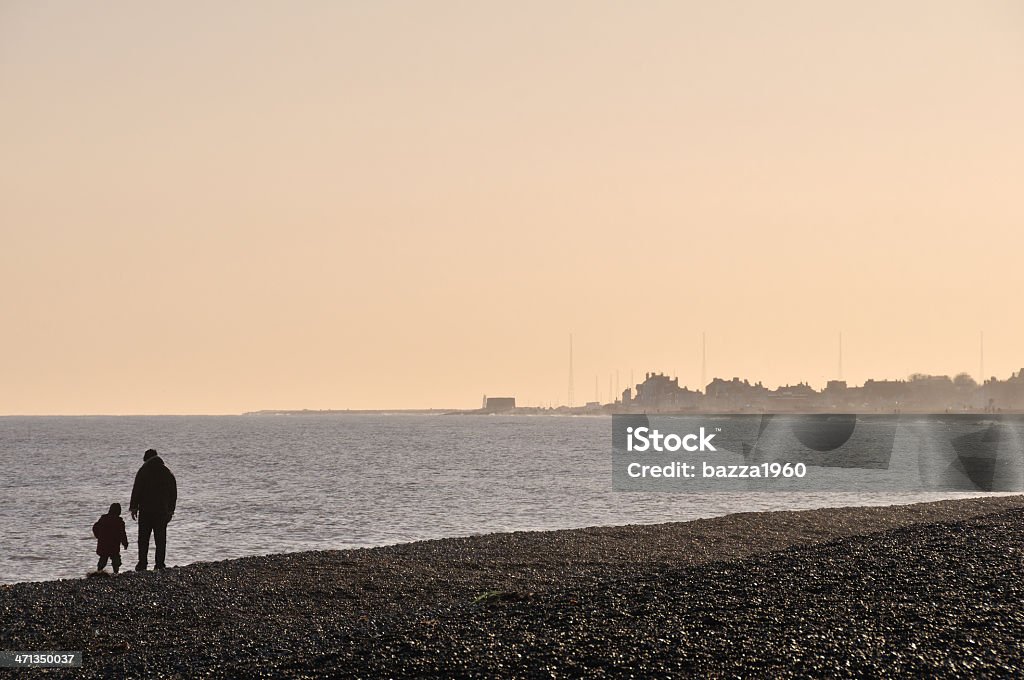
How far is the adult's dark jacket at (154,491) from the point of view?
23031 millimetres

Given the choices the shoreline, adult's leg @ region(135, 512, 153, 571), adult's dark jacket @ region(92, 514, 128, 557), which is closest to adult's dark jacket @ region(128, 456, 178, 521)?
adult's leg @ region(135, 512, 153, 571)

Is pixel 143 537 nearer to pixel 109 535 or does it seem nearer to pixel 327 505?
pixel 109 535

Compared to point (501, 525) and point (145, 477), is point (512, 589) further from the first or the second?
point (501, 525)

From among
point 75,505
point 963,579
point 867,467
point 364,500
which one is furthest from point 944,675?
point 867,467

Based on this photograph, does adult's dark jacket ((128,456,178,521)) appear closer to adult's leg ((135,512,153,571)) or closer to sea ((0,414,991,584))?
adult's leg ((135,512,153,571))

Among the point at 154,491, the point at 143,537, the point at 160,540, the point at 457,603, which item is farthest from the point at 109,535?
the point at 457,603

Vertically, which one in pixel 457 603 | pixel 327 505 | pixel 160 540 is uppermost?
pixel 160 540

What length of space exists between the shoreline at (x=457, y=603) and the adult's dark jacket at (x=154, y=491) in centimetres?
147

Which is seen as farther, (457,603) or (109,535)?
(109,535)

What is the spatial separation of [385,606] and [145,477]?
7660 mm

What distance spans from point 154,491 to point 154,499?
196 millimetres

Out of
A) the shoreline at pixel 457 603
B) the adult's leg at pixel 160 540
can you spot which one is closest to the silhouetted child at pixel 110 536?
the adult's leg at pixel 160 540

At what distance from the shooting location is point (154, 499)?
75.8 feet

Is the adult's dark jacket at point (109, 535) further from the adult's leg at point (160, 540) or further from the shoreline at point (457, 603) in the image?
the shoreline at point (457, 603)
